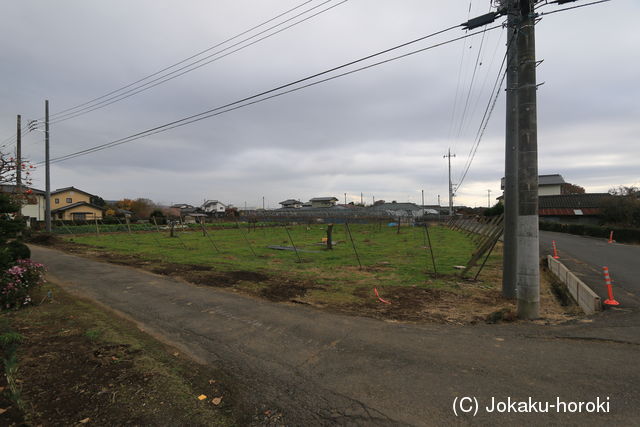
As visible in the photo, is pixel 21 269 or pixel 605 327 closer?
pixel 605 327

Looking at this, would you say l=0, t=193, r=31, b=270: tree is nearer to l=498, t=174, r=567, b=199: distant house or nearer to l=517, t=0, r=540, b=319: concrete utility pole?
l=517, t=0, r=540, b=319: concrete utility pole

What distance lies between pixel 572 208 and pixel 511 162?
39759mm

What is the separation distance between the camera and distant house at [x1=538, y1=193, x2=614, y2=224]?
3477 centimetres

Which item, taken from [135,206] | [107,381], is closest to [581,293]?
[107,381]

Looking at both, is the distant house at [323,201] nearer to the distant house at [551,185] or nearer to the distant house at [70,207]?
the distant house at [551,185]

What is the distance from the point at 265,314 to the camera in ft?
20.8

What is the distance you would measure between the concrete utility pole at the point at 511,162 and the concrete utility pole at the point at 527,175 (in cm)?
52

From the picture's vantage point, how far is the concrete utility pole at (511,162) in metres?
6.66

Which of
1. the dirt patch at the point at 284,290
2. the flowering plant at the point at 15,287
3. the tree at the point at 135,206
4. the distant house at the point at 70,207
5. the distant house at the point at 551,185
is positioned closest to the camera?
the flowering plant at the point at 15,287

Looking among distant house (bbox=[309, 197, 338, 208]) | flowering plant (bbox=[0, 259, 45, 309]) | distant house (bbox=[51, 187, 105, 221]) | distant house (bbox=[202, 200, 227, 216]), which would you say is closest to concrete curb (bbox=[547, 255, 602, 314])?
flowering plant (bbox=[0, 259, 45, 309])

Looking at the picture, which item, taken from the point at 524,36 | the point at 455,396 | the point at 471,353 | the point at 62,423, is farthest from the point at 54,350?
the point at 524,36

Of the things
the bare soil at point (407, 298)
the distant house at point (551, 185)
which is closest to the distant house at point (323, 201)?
the distant house at point (551, 185)

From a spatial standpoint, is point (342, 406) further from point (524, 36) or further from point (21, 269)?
point (21, 269)

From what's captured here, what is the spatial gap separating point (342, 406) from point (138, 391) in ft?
7.74
